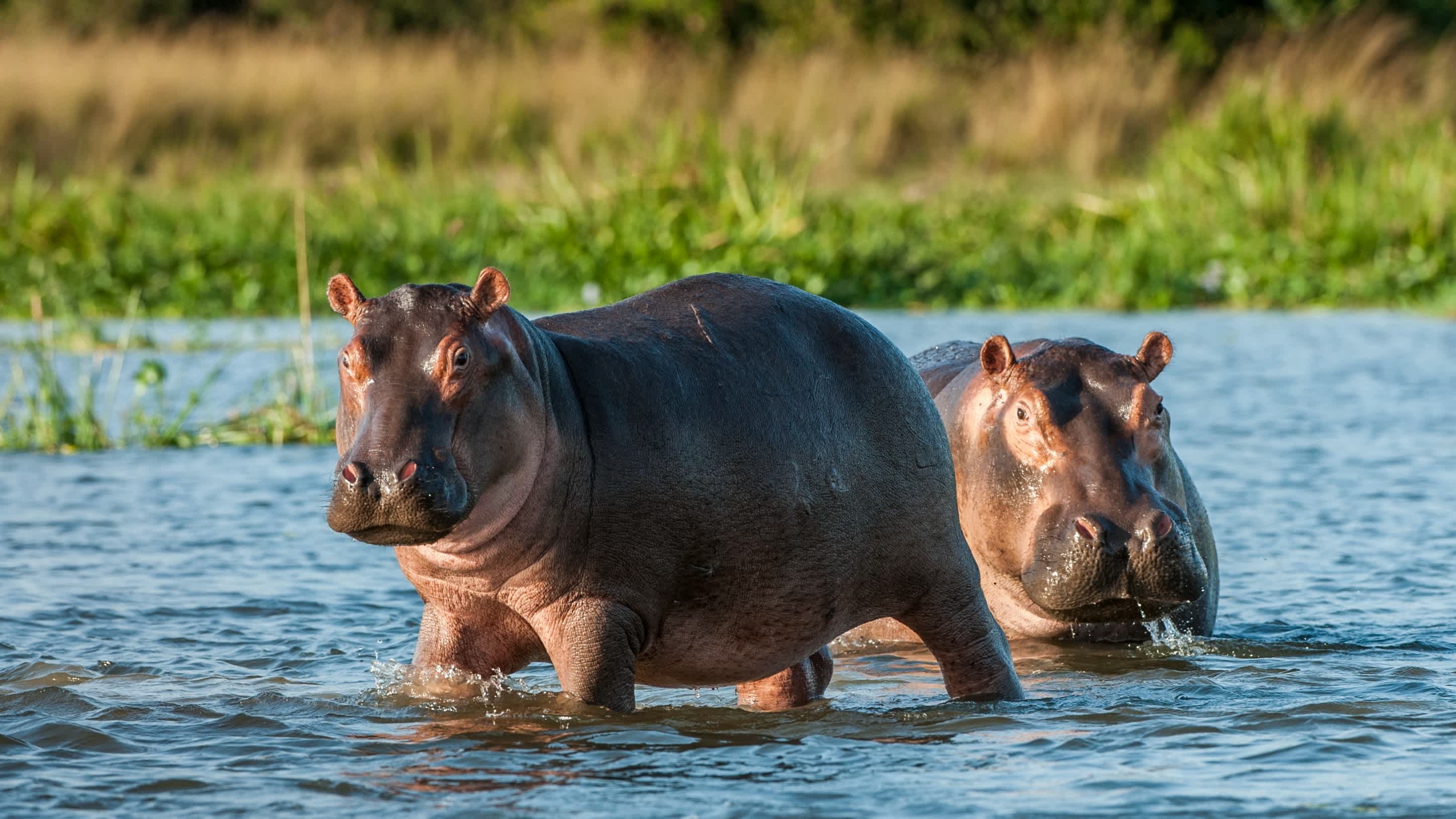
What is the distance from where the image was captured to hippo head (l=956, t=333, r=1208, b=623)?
440 cm

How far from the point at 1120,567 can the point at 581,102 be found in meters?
15.1

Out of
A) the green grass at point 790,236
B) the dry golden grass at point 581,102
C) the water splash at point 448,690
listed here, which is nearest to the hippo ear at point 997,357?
the water splash at point 448,690

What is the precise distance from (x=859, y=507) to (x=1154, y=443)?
1036mm

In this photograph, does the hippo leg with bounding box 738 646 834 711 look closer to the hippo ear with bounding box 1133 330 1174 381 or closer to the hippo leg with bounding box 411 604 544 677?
the hippo leg with bounding box 411 604 544 677

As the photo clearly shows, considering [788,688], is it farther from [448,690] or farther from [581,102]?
[581,102]

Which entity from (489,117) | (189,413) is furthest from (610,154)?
(189,413)

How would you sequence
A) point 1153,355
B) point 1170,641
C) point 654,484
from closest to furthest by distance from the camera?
point 654,484 → point 1153,355 → point 1170,641

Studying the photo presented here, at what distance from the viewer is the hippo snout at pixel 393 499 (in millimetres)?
3180

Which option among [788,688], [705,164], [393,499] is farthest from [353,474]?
[705,164]

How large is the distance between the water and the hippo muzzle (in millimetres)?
205

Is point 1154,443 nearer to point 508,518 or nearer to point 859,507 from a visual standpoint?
point 859,507

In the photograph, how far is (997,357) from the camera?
487cm

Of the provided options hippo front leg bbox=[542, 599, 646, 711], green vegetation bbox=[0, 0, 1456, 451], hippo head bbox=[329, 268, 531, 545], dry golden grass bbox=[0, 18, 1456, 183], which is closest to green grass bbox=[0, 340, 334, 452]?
green vegetation bbox=[0, 0, 1456, 451]

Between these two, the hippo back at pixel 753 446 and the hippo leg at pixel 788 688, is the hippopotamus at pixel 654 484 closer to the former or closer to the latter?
the hippo back at pixel 753 446
